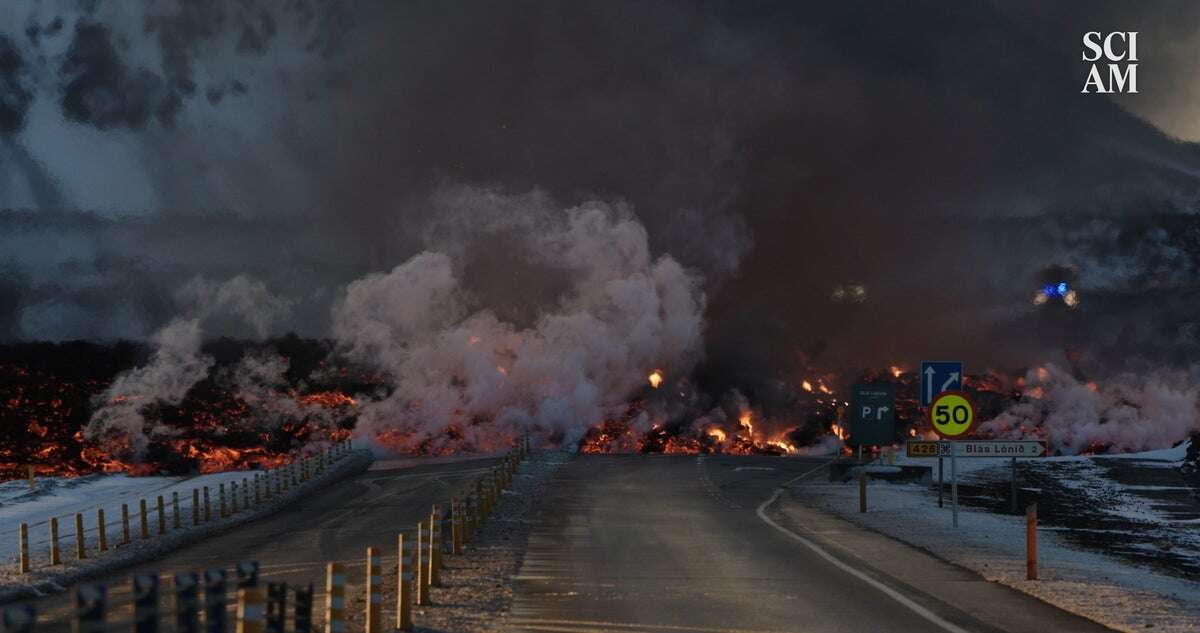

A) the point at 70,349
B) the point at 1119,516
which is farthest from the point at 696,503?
the point at 70,349

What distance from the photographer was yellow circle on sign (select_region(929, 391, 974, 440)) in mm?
26250

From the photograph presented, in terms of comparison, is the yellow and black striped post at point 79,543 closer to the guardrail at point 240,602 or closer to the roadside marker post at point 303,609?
the guardrail at point 240,602

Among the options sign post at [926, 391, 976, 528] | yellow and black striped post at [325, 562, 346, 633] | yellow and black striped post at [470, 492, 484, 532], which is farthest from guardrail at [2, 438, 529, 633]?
sign post at [926, 391, 976, 528]

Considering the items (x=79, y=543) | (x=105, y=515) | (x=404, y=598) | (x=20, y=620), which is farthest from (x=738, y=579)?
(x=105, y=515)

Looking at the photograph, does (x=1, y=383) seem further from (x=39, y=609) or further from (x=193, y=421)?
(x=39, y=609)

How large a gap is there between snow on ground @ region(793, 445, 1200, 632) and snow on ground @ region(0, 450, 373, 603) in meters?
15.6

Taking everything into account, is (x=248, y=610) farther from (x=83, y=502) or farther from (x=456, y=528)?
(x=83, y=502)

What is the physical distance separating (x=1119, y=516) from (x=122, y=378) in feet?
165

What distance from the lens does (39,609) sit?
64.2 ft

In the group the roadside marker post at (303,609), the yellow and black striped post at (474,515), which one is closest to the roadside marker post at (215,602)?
the roadside marker post at (303,609)

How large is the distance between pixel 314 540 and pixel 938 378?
13.7 m

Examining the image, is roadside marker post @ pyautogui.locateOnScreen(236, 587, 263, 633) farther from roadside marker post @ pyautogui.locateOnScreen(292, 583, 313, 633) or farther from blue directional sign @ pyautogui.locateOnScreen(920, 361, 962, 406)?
blue directional sign @ pyautogui.locateOnScreen(920, 361, 962, 406)

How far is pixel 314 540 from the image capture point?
2889 centimetres

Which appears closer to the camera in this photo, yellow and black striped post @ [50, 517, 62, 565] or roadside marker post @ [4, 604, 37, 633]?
roadside marker post @ [4, 604, 37, 633]
